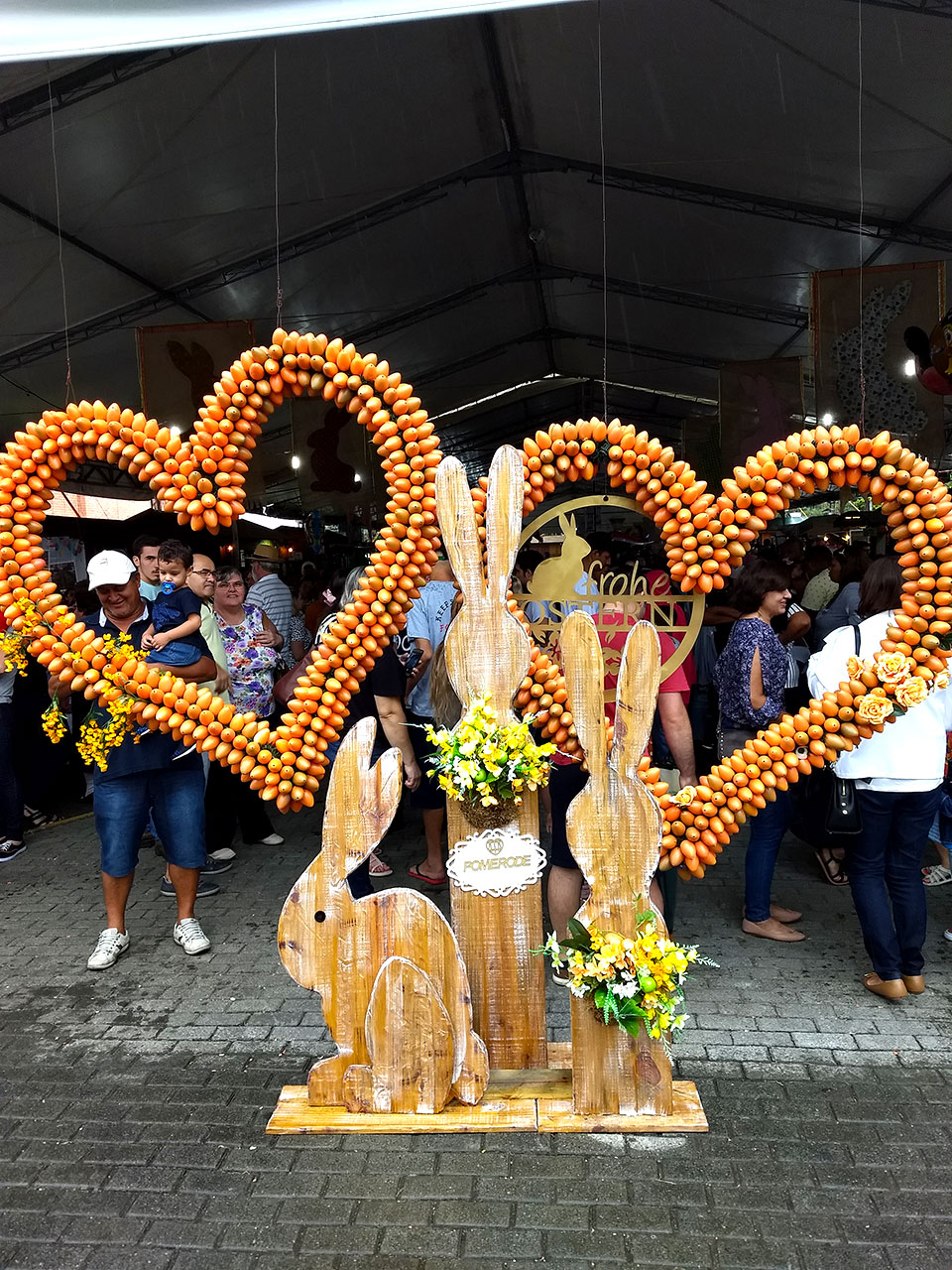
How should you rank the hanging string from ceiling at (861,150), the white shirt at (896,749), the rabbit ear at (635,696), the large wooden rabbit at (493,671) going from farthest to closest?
the hanging string from ceiling at (861,150) → the white shirt at (896,749) → the large wooden rabbit at (493,671) → the rabbit ear at (635,696)

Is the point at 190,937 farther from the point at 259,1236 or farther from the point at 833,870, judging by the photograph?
the point at 833,870

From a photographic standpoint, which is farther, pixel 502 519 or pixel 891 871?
pixel 891 871

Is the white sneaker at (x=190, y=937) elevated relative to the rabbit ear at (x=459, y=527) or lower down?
lower down

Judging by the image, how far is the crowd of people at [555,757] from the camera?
323 cm

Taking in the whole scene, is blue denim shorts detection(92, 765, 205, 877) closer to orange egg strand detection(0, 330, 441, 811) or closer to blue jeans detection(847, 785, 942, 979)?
orange egg strand detection(0, 330, 441, 811)

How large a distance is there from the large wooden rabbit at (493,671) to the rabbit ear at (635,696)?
31 cm

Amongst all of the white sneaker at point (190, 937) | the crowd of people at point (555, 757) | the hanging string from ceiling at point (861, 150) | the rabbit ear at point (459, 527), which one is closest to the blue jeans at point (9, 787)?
the crowd of people at point (555, 757)

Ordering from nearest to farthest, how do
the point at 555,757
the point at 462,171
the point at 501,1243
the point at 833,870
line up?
the point at 501,1243, the point at 555,757, the point at 833,870, the point at 462,171

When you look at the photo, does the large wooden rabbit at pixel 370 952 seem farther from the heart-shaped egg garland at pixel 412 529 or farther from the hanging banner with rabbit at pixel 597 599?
the hanging banner with rabbit at pixel 597 599

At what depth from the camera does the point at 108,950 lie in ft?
12.7

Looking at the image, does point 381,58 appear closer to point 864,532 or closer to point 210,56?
point 210,56

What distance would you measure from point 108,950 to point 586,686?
2.62 metres

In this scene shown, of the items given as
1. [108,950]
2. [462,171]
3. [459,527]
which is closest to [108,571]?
[108,950]

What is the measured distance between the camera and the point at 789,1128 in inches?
103
